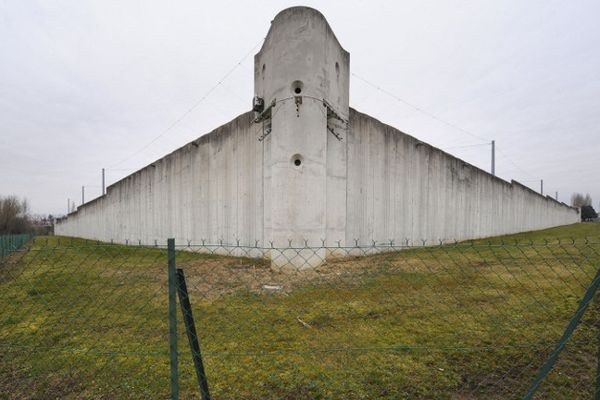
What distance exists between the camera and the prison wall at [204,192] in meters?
10.2

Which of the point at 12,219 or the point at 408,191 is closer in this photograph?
the point at 408,191

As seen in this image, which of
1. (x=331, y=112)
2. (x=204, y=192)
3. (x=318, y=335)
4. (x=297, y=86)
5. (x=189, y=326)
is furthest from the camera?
(x=204, y=192)

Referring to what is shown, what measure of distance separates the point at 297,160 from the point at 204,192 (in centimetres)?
527

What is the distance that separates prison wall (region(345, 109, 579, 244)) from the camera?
10172 millimetres

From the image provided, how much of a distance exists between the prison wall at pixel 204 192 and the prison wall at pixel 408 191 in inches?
138

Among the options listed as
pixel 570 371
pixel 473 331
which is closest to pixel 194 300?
pixel 473 331

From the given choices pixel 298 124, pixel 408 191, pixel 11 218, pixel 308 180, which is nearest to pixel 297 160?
pixel 308 180

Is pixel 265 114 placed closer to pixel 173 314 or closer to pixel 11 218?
pixel 173 314

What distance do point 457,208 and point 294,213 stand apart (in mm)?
8173

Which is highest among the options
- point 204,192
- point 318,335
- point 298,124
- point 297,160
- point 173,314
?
point 298,124

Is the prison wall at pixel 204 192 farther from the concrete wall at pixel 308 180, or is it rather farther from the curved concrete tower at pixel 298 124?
the curved concrete tower at pixel 298 124

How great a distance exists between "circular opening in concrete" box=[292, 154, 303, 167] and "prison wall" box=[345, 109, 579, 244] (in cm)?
263

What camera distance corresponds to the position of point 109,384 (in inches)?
108

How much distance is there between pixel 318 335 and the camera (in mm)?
3771
